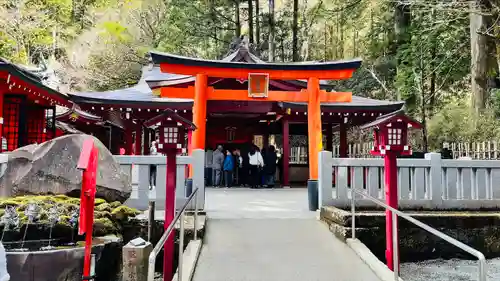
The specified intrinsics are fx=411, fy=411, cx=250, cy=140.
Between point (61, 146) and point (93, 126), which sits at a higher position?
point (93, 126)

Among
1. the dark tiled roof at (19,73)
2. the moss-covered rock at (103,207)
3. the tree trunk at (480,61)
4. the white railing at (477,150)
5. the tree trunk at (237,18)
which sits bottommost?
the moss-covered rock at (103,207)

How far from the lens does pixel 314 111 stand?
1213 centimetres

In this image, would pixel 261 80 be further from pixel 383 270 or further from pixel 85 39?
pixel 85 39

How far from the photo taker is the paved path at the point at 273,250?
5348 mm

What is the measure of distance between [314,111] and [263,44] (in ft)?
59.3

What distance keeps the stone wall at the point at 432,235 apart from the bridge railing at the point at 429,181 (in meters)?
0.58

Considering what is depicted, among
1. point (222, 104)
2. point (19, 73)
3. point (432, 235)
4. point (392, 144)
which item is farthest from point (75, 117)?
point (392, 144)

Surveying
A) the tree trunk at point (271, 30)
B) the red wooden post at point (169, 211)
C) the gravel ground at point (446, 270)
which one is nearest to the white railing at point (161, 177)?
the red wooden post at point (169, 211)

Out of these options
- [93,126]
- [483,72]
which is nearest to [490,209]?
[483,72]

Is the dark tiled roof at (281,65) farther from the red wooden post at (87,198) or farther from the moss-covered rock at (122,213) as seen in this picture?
the red wooden post at (87,198)

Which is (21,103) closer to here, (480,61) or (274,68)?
(274,68)

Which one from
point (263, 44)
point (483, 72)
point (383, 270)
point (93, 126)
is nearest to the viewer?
point (383, 270)

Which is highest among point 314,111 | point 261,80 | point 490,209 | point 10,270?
point 261,80

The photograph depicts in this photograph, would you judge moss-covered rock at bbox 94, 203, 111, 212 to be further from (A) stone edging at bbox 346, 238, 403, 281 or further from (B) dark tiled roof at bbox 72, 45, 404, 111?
(B) dark tiled roof at bbox 72, 45, 404, 111
